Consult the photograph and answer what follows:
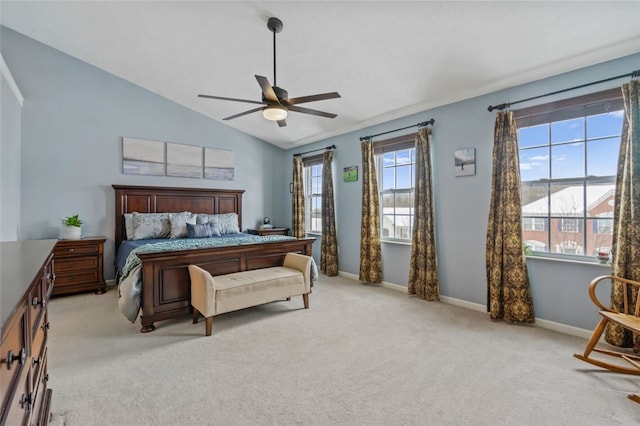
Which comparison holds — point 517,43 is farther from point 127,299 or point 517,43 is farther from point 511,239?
point 127,299

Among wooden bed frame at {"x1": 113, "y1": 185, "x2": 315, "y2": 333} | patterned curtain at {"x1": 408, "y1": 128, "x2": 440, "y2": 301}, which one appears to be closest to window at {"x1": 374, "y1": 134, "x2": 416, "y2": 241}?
patterned curtain at {"x1": 408, "y1": 128, "x2": 440, "y2": 301}

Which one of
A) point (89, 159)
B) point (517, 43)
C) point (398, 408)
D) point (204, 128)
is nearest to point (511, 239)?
point (517, 43)

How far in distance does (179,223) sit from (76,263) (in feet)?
4.60

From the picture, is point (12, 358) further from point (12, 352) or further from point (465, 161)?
point (465, 161)

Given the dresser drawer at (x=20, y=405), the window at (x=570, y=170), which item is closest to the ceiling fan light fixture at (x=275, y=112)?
the dresser drawer at (x=20, y=405)

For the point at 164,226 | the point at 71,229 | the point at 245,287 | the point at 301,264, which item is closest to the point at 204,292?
the point at 245,287

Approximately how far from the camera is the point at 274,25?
9.25 feet

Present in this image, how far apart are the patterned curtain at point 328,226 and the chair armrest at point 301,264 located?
61.1 inches

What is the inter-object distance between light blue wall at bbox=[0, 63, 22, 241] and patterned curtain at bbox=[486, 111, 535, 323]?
17.7ft

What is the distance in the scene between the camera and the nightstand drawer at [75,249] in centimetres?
395

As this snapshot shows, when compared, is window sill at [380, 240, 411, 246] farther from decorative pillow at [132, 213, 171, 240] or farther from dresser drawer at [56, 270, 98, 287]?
dresser drawer at [56, 270, 98, 287]

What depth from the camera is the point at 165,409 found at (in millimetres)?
1797

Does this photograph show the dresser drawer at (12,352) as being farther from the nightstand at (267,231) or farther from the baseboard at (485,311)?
the nightstand at (267,231)

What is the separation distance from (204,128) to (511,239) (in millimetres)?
5229
